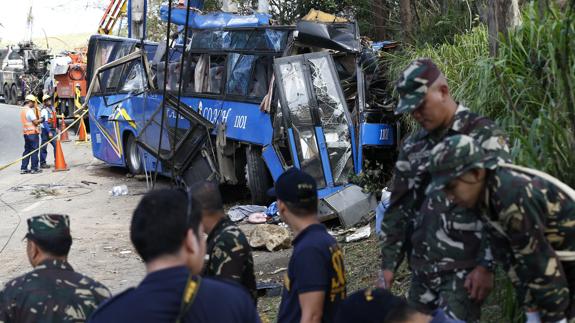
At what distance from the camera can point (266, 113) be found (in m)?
10.8

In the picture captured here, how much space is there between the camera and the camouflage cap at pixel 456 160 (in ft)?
9.49

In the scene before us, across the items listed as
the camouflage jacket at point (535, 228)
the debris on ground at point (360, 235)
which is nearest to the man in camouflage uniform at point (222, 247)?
the camouflage jacket at point (535, 228)

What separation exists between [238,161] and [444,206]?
8456 millimetres

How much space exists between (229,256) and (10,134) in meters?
24.5

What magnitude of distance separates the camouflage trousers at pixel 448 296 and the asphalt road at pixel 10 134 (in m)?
18.1

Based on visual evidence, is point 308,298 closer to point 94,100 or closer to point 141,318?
point 141,318

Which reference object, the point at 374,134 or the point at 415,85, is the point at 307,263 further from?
the point at 374,134

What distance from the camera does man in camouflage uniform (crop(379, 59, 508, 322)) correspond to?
135 inches

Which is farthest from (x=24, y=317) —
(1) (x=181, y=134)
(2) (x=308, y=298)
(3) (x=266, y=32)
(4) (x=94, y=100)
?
(4) (x=94, y=100)

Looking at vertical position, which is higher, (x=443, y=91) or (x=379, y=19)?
(x=379, y=19)

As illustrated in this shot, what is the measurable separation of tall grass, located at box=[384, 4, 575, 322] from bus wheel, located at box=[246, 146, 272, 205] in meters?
4.95

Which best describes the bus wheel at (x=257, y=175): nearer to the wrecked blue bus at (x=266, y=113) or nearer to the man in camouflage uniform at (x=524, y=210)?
the wrecked blue bus at (x=266, y=113)

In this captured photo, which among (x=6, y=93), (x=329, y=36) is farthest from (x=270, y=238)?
(x=6, y=93)

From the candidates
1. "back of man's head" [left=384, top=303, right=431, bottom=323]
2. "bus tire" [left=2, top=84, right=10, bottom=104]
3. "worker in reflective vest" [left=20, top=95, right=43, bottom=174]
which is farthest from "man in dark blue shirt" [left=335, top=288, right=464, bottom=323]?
"bus tire" [left=2, top=84, right=10, bottom=104]
